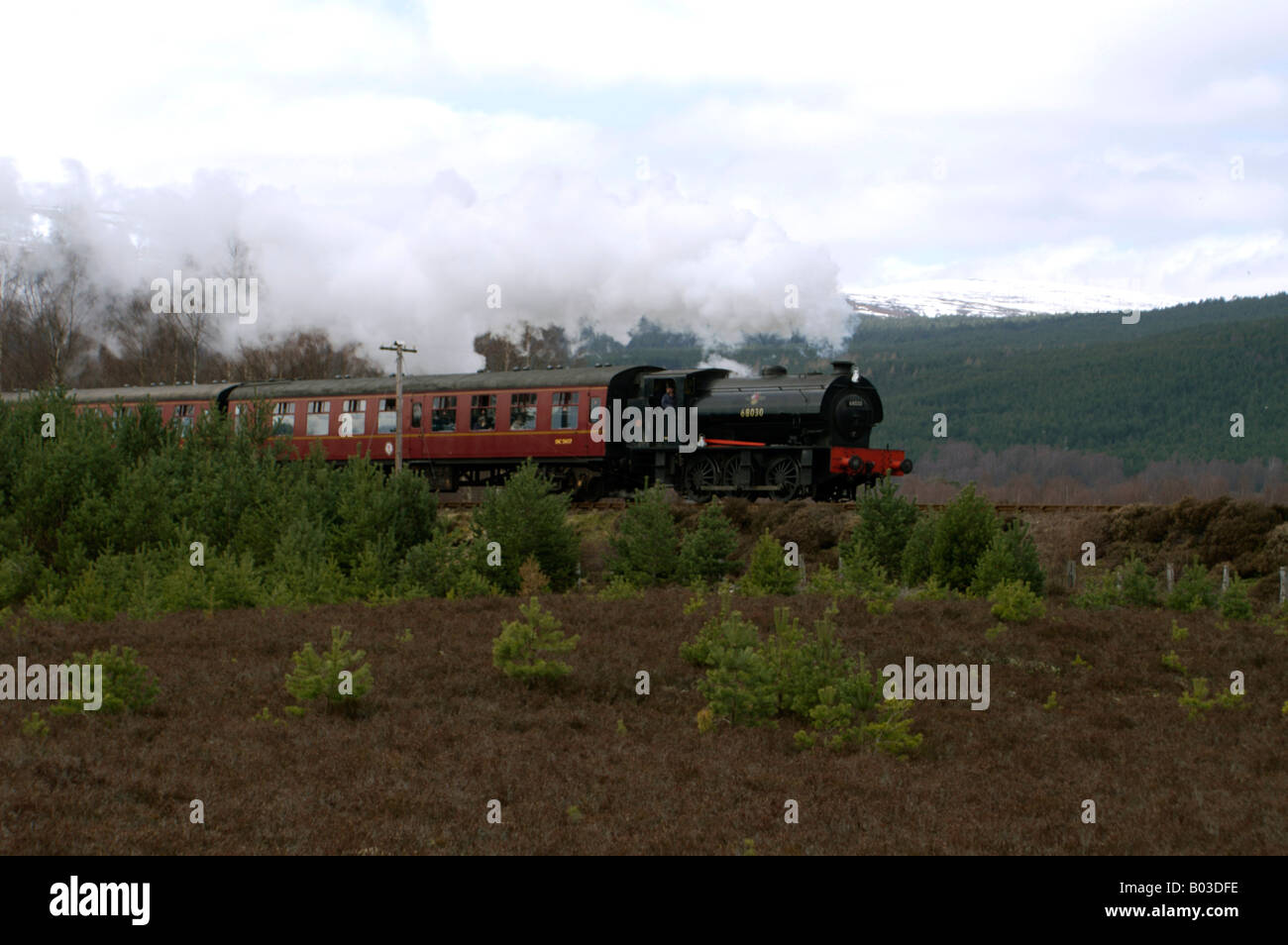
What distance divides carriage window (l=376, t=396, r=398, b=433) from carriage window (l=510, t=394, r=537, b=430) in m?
4.88

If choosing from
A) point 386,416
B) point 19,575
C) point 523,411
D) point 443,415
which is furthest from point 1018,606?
point 386,416

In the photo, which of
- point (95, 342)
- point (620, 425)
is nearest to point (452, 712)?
point (620, 425)

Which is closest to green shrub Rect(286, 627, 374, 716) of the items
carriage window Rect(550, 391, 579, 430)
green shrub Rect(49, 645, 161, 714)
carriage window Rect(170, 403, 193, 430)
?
green shrub Rect(49, 645, 161, 714)

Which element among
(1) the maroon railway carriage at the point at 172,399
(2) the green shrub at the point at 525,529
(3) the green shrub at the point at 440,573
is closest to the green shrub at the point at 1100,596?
(2) the green shrub at the point at 525,529

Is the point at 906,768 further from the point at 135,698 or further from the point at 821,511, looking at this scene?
the point at 821,511

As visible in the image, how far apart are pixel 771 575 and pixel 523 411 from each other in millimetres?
13470

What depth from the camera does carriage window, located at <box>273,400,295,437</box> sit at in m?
40.5

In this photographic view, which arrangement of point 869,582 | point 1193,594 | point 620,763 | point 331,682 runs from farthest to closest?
1. point 869,582
2. point 1193,594
3. point 331,682
4. point 620,763

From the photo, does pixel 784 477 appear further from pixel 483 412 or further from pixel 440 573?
pixel 440 573

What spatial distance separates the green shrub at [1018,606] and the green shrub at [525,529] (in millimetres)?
10765

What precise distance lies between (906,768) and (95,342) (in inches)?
3095

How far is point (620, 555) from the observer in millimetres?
28281

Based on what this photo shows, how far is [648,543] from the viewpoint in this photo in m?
27.2

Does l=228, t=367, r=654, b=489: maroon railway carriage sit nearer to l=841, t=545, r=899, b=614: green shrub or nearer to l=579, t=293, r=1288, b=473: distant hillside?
l=841, t=545, r=899, b=614: green shrub
